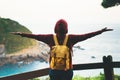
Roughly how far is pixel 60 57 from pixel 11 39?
58.3 ft

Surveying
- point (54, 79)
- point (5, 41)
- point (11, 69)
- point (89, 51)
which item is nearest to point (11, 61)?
point (11, 69)

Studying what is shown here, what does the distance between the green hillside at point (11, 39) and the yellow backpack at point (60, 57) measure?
630 inches

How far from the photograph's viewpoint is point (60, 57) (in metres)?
3.64

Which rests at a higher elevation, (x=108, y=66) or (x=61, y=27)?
(x=61, y=27)

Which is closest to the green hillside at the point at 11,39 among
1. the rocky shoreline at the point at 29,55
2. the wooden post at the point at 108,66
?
the rocky shoreline at the point at 29,55

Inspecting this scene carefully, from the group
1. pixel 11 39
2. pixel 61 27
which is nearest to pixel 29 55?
pixel 11 39

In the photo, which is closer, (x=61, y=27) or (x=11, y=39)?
(x=61, y=27)

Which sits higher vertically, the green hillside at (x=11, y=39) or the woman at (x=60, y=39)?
the green hillside at (x=11, y=39)

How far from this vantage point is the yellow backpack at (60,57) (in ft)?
11.9

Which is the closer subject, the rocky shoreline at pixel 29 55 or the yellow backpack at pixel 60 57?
the yellow backpack at pixel 60 57

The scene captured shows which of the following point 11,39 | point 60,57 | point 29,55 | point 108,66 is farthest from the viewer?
point 11,39

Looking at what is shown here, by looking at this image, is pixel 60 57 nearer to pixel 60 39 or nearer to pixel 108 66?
pixel 60 39

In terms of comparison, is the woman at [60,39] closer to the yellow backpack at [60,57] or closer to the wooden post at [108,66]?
the yellow backpack at [60,57]

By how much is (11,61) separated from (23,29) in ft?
6.56
